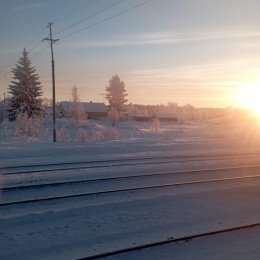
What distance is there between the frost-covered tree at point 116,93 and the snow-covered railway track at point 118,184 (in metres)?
81.2

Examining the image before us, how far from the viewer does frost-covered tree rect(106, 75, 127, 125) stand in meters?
97.6

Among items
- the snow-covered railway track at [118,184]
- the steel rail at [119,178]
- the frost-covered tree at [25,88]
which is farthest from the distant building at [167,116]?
the snow-covered railway track at [118,184]

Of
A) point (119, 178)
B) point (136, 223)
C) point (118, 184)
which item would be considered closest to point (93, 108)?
point (119, 178)

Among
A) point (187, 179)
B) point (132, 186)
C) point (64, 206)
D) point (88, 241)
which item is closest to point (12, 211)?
point (64, 206)

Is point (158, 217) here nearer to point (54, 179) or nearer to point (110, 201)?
point (110, 201)

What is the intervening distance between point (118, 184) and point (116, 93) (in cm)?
8499

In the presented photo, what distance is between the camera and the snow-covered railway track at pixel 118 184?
11562 mm

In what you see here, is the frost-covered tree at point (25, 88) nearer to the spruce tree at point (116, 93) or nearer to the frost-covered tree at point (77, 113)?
Result: the frost-covered tree at point (77, 113)

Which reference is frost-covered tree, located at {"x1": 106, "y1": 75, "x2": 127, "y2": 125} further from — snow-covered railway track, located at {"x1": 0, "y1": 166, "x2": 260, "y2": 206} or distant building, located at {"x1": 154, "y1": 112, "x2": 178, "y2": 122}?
snow-covered railway track, located at {"x1": 0, "y1": 166, "x2": 260, "y2": 206}

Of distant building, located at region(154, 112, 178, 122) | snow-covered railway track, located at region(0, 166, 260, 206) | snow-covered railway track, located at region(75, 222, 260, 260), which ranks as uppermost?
distant building, located at region(154, 112, 178, 122)

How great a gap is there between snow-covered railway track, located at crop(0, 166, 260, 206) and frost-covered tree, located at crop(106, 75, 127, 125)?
81151mm

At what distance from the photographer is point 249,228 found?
8.75 m

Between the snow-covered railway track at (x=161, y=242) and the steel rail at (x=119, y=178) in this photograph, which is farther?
the steel rail at (x=119, y=178)

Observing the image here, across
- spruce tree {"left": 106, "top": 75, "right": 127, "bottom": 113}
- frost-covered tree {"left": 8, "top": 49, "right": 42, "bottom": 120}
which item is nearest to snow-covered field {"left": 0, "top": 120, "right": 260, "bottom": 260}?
frost-covered tree {"left": 8, "top": 49, "right": 42, "bottom": 120}
